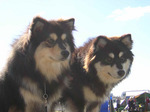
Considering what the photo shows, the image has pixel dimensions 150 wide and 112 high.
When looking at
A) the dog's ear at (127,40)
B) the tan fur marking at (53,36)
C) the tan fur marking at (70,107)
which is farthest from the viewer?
the dog's ear at (127,40)

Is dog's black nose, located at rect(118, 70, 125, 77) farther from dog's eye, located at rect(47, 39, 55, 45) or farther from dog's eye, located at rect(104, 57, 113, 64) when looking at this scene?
dog's eye, located at rect(47, 39, 55, 45)

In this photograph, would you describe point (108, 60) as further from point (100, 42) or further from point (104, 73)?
point (100, 42)

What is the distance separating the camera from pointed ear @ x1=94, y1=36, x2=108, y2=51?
4.62m

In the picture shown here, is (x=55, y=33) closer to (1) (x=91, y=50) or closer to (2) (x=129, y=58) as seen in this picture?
(1) (x=91, y=50)

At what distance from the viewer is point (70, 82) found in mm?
4422

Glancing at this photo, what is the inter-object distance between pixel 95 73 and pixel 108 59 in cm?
43

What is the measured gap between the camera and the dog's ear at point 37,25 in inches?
139

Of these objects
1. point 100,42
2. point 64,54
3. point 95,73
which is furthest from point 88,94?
point 64,54

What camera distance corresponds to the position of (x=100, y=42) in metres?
4.66

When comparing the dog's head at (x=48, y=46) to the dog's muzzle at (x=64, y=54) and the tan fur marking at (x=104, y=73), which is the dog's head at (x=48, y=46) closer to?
the dog's muzzle at (x=64, y=54)

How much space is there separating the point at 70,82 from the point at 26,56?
52.9 inches

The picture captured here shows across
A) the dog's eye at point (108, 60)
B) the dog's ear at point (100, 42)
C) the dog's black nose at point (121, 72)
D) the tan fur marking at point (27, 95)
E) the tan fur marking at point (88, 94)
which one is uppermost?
the dog's ear at point (100, 42)

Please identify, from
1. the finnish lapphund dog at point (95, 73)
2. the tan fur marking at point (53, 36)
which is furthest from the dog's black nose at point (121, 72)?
the tan fur marking at point (53, 36)

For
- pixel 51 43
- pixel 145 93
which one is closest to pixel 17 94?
pixel 51 43
